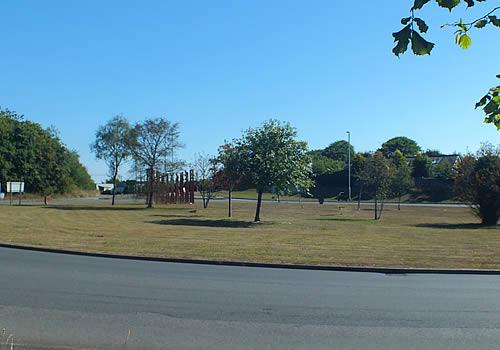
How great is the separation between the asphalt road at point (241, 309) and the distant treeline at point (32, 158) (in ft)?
214

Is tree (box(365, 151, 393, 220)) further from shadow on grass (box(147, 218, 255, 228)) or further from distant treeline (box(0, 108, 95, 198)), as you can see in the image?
distant treeline (box(0, 108, 95, 198))

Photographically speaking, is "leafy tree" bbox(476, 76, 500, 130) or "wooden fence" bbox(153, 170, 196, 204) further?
"wooden fence" bbox(153, 170, 196, 204)

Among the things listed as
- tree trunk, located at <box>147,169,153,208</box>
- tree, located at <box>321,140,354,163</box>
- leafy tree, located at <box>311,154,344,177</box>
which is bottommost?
tree trunk, located at <box>147,169,153,208</box>

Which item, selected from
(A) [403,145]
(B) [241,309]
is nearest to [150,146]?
(B) [241,309]

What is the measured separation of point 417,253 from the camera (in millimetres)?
18188

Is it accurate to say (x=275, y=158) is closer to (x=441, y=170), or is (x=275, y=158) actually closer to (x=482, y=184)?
(x=482, y=184)

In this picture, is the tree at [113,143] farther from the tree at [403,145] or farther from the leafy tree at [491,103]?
the tree at [403,145]

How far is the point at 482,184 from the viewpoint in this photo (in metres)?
33.9

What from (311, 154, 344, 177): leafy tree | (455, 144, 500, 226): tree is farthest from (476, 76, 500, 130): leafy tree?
(311, 154, 344, 177): leafy tree

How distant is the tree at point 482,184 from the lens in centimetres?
3381

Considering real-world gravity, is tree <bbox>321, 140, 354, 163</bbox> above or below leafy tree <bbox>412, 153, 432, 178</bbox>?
above

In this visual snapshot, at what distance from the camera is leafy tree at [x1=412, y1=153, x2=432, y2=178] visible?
315ft

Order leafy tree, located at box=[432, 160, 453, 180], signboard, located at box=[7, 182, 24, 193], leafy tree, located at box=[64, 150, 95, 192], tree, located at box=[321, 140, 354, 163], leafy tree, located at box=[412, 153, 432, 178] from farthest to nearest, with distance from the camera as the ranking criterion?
1. tree, located at box=[321, 140, 354, 163]
2. leafy tree, located at box=[412, 153, 432, 178]
3. leafy tree, located at box=[64, 150, 95, 192]
4. leafy tree, located at box=[432, 160, 453, 180]
5. signboard, located at box=[7, 182, 24, 193]

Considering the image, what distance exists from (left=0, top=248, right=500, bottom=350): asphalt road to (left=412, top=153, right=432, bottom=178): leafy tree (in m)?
85.2
